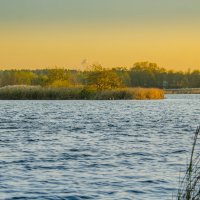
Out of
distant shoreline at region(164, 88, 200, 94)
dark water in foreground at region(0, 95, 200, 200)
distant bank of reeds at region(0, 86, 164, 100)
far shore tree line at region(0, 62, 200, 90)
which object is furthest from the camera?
distant shoreline at region(164, 88, 200, 94)

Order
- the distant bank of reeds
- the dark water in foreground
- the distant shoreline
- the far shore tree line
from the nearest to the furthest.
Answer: the dark water in foreground
the distant bank of reeds
the far shore tree line
the distant shoreline

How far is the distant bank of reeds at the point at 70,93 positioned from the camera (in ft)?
317

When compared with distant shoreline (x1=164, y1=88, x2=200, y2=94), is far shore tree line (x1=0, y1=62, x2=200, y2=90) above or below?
above

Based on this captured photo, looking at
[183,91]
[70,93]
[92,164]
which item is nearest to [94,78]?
[70,93]

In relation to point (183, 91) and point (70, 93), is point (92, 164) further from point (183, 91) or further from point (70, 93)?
point (183, 91)

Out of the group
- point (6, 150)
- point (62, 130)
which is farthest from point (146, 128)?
point (6, 150)

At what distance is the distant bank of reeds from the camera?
96.6 m

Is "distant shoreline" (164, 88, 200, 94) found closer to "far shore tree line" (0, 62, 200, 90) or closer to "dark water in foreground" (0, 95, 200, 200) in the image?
"far shore tree line" (0, 62, 200, 90)

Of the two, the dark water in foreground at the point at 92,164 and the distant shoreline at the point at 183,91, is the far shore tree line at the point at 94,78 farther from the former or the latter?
the dark water in foreground at the point at 92,164

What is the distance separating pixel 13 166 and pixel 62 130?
17.9m

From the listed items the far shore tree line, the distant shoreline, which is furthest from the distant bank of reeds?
the distant shoreline

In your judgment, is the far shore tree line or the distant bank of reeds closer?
the distant bank of reeds

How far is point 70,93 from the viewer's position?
98.5 metres

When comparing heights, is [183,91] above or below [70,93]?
below
